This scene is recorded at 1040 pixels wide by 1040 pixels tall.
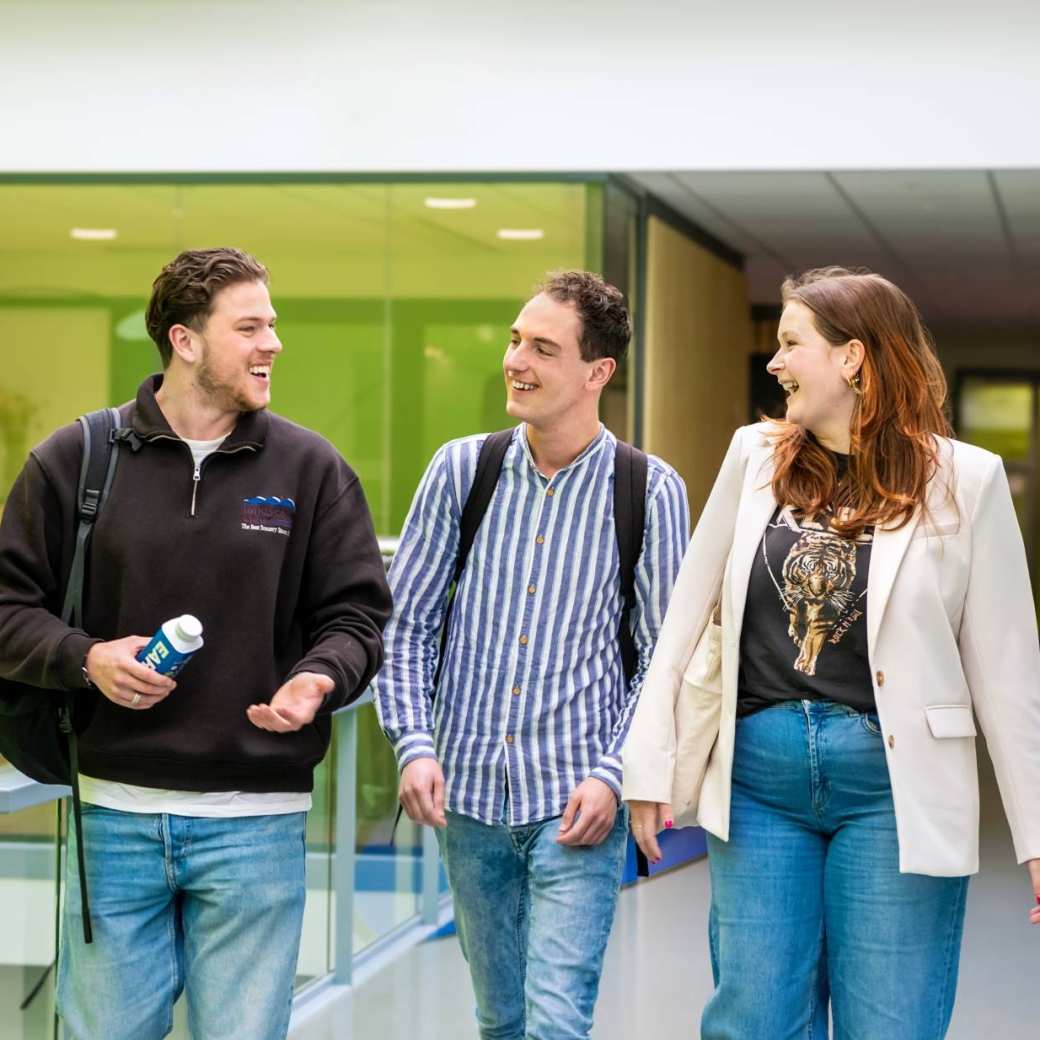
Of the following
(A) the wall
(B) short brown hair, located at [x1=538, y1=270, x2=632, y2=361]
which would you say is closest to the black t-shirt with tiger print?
(B) short brown hair, located at [x1=538, y1=270, x2=632, y2=361]

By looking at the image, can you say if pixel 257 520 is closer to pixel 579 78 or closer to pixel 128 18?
pixel 579 78

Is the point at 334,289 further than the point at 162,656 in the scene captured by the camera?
Yes

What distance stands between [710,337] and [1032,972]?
561 centimetres

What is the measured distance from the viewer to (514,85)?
855 cm

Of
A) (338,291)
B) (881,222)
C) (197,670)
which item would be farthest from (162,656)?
(881,222)

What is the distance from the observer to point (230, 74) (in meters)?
8.77

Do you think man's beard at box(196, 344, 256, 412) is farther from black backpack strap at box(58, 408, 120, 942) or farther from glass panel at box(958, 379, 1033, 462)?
glass panel at box(958, 379, 1033, 462)

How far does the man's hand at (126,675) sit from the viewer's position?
2.61m

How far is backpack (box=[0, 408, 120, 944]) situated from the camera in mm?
2799

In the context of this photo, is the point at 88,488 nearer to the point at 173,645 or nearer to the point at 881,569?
the point at 173,645

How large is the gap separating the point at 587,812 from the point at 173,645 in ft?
2.96

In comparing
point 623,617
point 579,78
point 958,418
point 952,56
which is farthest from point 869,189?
point 958,418

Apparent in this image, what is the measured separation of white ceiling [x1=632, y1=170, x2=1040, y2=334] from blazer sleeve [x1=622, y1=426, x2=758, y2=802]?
589cm

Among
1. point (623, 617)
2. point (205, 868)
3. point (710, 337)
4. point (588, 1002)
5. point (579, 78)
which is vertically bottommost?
point (588, 1002)
